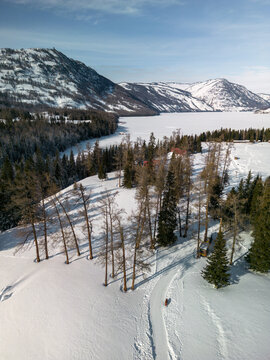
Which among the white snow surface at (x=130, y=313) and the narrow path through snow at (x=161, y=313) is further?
the narrow path through snow at (x=161, y=313)

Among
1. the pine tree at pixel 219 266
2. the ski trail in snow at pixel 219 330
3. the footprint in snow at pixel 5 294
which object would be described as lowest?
the footprint in snow at pixel 5 294

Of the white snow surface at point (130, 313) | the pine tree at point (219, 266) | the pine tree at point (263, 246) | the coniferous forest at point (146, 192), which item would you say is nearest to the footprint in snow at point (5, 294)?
the white snow surface at point (130, 313)

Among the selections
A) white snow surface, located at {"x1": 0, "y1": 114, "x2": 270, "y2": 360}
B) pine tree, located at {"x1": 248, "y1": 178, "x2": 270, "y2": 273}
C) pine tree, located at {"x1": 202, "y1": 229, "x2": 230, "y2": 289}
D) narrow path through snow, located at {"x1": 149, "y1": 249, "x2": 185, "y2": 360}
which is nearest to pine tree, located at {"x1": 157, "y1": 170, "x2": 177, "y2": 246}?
white snow surface, located at {"x1": 0, "y1": 114, "x2": 270, "y2": 360}

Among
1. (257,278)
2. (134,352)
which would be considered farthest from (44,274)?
(257,278)

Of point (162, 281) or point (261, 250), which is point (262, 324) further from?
point (162, 281)

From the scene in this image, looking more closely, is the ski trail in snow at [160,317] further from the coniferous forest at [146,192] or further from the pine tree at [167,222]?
the pine tree at [167,222]

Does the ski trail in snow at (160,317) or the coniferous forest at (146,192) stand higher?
the coniferous forest at (146,192)

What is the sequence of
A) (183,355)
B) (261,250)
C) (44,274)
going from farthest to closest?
1. (44,274)
2. (261,250)
3. (183,355)
